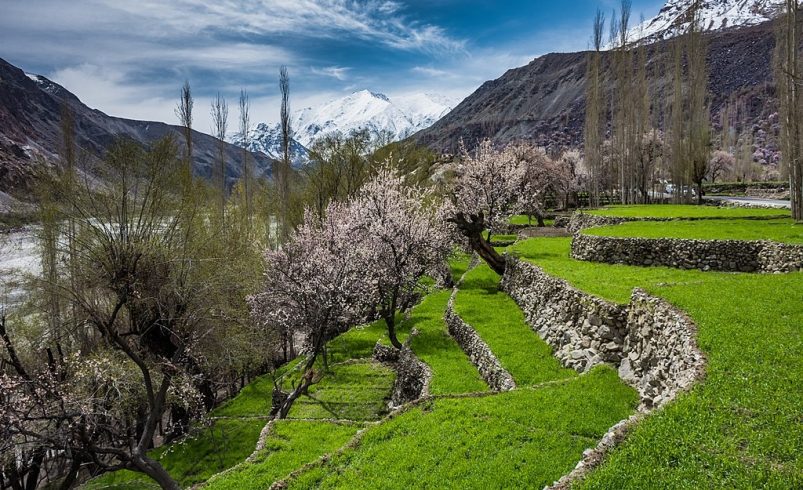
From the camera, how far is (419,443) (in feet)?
35.4

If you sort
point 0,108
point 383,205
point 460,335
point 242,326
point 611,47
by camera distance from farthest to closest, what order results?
1. point 0,108
2. point 611,47
3. point 383,205
4. point 242,326
5. point 460,335

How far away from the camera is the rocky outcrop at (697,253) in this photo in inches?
696

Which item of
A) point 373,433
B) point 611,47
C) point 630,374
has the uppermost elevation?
point 611,47

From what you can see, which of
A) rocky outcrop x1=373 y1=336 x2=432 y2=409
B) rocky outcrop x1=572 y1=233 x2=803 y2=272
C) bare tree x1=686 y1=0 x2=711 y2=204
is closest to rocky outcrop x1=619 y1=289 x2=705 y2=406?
rocky outcrop x1=373 y1=336 x2=432 y2=409

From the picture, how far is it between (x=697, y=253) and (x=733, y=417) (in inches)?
585

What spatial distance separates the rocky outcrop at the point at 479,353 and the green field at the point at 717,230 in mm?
9184

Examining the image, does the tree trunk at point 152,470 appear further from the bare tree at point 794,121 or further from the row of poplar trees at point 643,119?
the row of poplar trees at point 643,119

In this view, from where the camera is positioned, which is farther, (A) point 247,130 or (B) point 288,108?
(A) point 247,130

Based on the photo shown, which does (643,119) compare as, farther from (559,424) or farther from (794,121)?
(559,424)

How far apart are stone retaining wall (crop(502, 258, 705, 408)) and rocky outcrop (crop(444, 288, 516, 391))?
2242mm

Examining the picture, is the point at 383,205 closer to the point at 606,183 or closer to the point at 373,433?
the point at 373,433

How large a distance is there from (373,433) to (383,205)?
1793 cm

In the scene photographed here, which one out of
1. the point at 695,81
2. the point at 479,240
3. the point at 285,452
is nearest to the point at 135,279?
the point at 285,452

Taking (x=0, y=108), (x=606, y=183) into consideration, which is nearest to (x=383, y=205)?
(x=606, y=183)
